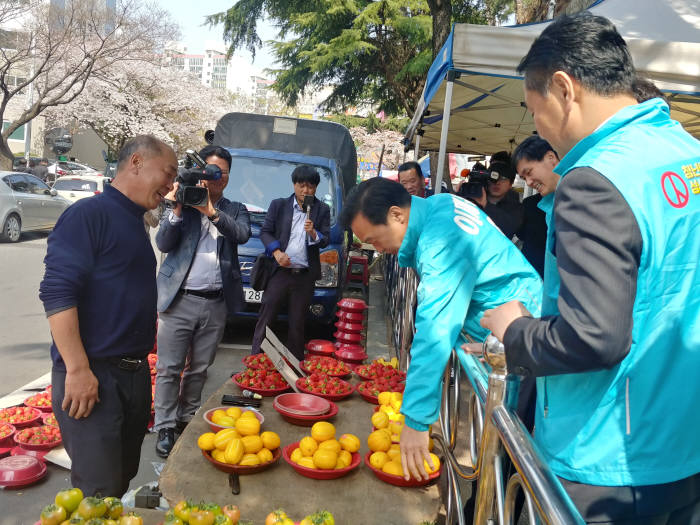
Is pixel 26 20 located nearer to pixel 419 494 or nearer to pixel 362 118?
pixel 362 118

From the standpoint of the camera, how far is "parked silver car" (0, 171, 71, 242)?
13.9m

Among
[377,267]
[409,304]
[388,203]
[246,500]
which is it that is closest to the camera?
[246,500]

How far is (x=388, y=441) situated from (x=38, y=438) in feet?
8.50

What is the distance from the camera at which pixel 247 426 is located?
2.54 meters

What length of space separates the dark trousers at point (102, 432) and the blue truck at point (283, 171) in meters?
3.85

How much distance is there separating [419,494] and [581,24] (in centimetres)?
178

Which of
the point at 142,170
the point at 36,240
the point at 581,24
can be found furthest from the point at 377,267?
the point at 581,24

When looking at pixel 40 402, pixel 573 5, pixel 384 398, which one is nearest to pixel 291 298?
pixel 40 402

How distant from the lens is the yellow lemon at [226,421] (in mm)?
2614

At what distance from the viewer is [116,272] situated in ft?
8.61

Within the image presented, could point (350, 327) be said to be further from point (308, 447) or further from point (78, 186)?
point (78, 186)

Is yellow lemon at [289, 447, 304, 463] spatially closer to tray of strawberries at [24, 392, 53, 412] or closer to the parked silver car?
tray of strawberries at [24, 392, 53, 412]

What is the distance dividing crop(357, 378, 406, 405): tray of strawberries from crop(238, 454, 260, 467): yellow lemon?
1051 mm

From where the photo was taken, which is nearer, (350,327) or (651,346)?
(651,346)
